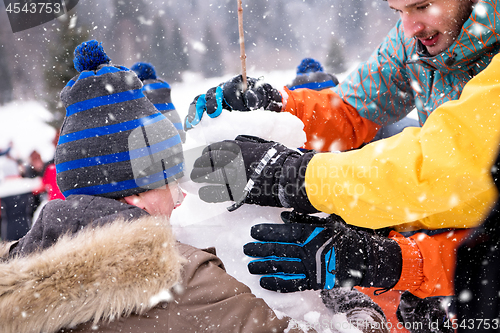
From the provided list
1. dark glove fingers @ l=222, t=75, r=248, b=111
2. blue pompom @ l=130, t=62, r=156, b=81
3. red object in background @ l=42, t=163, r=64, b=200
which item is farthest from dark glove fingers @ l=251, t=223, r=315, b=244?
red object in background @ l=42, t=163, r=64, b=200

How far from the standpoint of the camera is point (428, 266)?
141cm

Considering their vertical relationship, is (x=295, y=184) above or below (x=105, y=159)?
below

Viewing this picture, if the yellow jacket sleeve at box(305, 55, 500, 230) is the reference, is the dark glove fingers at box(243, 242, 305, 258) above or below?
below

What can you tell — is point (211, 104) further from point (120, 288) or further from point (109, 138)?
point (120, 288)

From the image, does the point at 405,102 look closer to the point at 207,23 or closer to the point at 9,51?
the point at 207,23

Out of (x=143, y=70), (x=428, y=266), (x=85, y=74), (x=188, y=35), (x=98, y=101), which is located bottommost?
(x=428, y=266)

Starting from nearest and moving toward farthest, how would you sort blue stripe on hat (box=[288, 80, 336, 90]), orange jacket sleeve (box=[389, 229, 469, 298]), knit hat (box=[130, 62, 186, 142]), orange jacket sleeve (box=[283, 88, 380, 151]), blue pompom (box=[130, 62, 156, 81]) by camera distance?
orange jacket sleeve (box=[389, 229, 469, 298]) → orange jacket sleeve (box=[283, 88, 380, 151]) → knit hat (box=[130, 62, 186, 142]) → blue pompom (box=[130, 62, 156, 81]) → blue stripe on hat (box=[288, 80, 336, 90])

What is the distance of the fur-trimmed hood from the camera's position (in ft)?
2.73

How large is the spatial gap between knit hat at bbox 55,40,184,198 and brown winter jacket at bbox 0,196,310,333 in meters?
0.22

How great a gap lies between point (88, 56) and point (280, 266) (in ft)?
3.57

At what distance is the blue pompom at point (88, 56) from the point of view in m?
1.38

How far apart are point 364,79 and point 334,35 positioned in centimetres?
374

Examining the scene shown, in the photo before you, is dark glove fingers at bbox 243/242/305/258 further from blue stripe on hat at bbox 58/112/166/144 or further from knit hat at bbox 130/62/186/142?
knit hat at bbox 130/62/186/142

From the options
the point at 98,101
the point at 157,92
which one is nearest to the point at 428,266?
the point at 98,101
